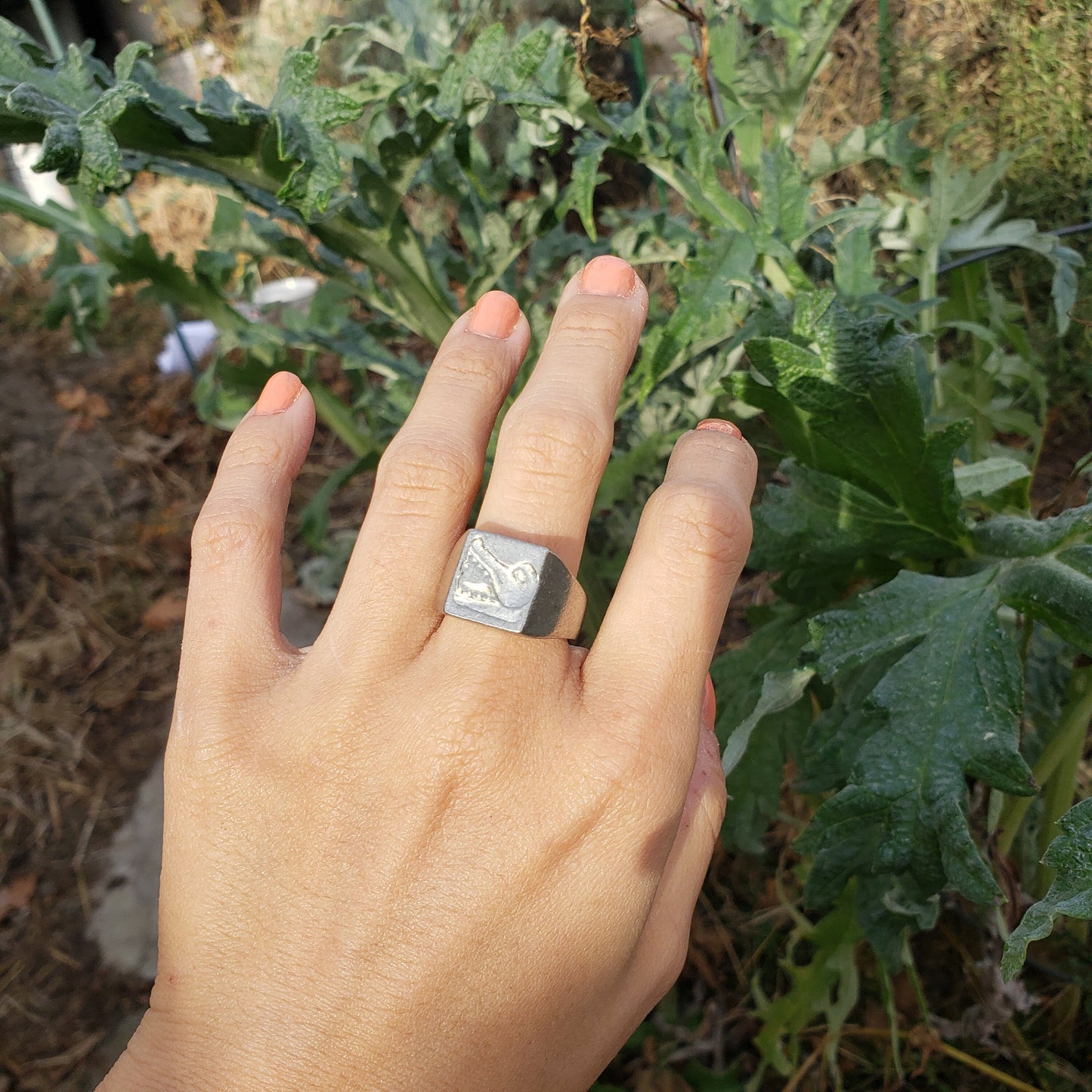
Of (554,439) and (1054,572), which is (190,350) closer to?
(554,439)

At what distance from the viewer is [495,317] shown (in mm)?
1173

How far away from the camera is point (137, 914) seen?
2.47 metres

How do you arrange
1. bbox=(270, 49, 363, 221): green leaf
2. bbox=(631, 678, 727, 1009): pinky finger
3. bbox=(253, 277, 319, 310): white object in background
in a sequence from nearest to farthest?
bbox=(631, 678, 727, 1009): pinky finger, bbox=(270, 49, 363, 221): green leaf, bbox=(253, 277, 319, 310): white object in background

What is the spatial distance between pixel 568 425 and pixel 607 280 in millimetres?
220

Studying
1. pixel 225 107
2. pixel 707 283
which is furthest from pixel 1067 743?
pixel 225 107

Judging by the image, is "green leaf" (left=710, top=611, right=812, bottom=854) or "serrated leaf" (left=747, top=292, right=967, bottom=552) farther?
"green leaf" (left=710, top=611, right=812, bottom=854)

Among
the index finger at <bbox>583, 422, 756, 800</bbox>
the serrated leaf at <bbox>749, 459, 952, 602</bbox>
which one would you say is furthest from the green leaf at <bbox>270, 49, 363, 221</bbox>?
the serrated leaf at <bbox>749, 459, 952, 602</bbox>

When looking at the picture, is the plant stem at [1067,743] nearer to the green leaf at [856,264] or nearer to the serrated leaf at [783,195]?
the green leaf at [856,264]

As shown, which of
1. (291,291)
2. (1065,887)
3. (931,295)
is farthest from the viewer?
(291,291)

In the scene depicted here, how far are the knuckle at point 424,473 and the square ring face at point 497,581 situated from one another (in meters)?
0.08

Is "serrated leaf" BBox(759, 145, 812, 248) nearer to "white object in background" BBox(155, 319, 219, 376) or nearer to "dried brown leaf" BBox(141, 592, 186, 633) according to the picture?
"dried brown leaf" BBox(141, 592, 186, 633)

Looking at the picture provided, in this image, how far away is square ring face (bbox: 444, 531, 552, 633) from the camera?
951mm

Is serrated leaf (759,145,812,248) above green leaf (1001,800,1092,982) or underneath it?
above

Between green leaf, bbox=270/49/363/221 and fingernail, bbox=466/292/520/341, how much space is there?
25 cm
